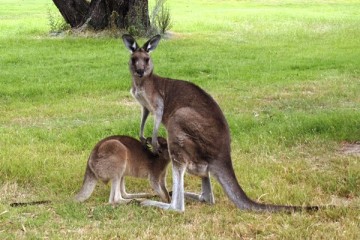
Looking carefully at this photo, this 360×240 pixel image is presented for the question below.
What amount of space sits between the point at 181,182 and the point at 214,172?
27 centimetres

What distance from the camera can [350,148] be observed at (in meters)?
7.29

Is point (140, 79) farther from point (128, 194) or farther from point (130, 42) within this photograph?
point (128, 194)

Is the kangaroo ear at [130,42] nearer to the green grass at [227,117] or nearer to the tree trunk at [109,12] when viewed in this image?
the green grass at [227,117]

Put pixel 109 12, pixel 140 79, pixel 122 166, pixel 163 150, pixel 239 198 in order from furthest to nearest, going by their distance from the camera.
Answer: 1. pixel 109 12
2. pixel 140 79
3. pixel 163 150
4. pixel 122 166
5. pixel 239 198

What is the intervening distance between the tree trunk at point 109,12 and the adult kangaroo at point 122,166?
1416 centimetres

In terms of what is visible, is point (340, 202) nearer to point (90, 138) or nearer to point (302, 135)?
point (302, 135)

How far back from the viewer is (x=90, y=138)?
7648 mm

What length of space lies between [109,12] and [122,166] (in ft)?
49.0

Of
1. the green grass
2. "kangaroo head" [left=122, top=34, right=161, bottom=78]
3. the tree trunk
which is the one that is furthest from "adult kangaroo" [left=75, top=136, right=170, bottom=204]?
the tree trunk

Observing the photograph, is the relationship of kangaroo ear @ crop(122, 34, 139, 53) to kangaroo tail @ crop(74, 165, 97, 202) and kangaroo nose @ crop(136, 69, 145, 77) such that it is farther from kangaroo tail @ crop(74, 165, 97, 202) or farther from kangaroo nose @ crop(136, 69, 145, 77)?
kangaroo tail @ crop(74, 165, 97, 202)

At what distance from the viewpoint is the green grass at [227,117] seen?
15.9 ft

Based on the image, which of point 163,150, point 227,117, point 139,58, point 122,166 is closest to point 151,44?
point 139,58

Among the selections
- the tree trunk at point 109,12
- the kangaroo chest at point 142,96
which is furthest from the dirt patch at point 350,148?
the tree trunk at point 109,12

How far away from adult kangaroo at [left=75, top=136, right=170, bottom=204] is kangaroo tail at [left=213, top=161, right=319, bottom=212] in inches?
26.6
